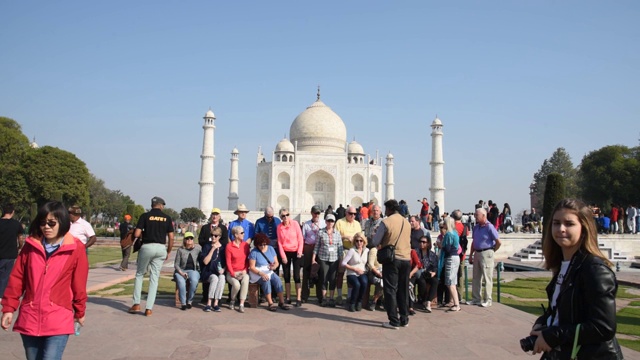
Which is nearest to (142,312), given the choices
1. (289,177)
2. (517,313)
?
(517,313)

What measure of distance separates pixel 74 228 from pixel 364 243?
396 centimetres

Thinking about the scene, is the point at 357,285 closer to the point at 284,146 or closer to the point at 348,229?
the point at 348,229

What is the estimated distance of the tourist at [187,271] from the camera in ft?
22.2

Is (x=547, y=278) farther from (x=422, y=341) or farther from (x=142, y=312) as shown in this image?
(x=142, y=312)

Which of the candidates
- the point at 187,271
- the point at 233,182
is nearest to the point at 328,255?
the point at 187,271

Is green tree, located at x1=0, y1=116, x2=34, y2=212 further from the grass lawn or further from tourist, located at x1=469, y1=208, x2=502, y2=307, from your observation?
tourist, located at x1=469, y1=208, x2=502, y2=307

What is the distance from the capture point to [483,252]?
747 cm

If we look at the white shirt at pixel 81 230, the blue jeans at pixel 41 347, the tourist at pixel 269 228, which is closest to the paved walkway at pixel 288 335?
the white shirt at pixel 81 230

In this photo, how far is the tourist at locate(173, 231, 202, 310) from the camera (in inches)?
266

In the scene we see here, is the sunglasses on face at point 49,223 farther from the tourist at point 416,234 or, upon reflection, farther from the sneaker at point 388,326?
the tourist at point 416,234

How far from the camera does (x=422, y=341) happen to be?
5191mm

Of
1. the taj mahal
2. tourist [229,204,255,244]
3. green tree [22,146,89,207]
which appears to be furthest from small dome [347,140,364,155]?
tourist [229,204,255,244]

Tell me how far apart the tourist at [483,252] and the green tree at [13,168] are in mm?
34718

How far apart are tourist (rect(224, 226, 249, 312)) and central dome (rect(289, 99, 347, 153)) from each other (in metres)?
39.8
